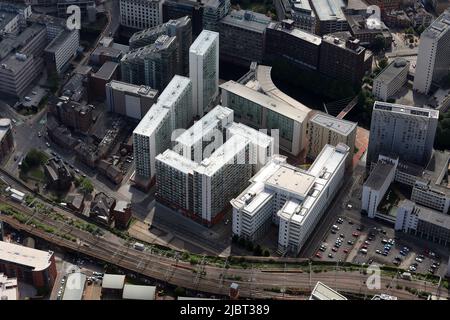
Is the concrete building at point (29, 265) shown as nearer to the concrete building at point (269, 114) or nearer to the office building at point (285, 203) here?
the office building at point (285, 203)

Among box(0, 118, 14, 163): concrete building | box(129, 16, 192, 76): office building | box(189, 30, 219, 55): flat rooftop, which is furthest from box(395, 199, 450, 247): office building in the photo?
box(0, 118, 14, 163): concrete building

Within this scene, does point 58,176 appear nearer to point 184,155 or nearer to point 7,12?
point 184,155

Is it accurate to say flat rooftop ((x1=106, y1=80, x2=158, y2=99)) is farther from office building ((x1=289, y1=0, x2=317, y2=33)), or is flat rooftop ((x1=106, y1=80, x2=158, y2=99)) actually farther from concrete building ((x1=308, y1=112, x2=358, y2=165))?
office building ((x1=289, y1=0, x2=317, y2=33))

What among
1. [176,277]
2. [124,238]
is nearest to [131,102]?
[124,238]

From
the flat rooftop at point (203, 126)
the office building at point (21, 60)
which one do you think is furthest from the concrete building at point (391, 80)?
the office building at point (21, 60)

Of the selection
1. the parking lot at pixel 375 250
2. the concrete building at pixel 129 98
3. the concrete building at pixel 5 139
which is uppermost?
the concrete building at pixel 129 98

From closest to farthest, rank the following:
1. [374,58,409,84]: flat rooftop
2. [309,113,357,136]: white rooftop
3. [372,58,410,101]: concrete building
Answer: [309,113,357,136]: white rooftop < [372,58,410,101]: concrete building < [374,58,409,84]: flat rooftop
